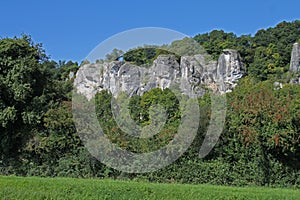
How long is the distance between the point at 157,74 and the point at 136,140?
155ft

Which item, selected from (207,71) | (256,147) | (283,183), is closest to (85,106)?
(256,147)

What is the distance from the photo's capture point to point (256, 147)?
15.2m

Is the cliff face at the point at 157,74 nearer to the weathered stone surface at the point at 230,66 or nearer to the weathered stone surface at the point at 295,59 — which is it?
the weathered stone surface at the point at 230,66

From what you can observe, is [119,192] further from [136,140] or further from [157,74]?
[157,74]

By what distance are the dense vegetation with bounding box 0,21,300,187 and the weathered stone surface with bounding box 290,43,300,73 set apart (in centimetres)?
5585

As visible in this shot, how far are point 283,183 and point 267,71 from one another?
2190 inches

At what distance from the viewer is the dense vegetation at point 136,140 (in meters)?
15.2

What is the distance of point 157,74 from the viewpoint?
2482 inches

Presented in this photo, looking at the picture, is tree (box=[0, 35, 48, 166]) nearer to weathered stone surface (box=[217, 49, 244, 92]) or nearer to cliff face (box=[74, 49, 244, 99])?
cliff face (box=[74, 49, 244, 99])

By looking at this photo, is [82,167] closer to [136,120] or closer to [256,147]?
[136,120]

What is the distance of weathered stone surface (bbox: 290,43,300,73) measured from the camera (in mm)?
69688

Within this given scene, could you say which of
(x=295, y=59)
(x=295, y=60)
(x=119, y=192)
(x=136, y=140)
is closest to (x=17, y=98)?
(x=136, y=140)

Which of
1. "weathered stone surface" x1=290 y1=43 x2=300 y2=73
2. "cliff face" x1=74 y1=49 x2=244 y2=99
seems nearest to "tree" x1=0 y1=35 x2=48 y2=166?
"cliff face" x1=74 y1=49 x2=244 y2=99

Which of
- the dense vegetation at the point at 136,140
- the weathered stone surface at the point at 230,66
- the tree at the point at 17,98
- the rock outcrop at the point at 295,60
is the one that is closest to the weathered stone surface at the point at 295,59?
the rock outcrop at the point at 295,60
